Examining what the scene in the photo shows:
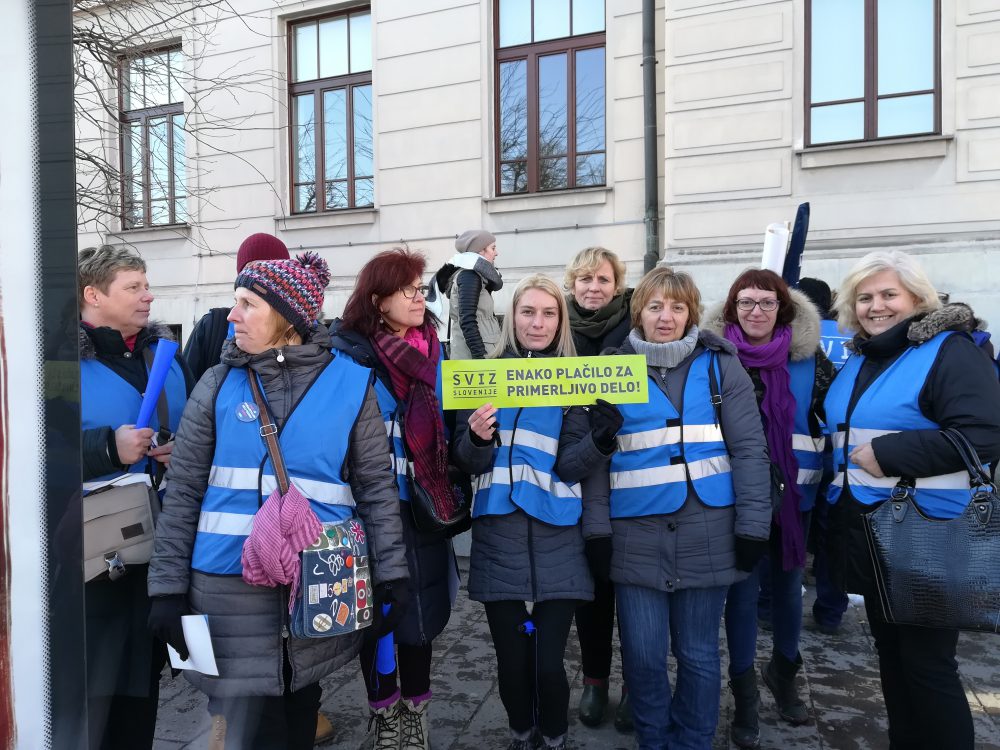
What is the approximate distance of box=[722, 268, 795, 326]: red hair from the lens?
3.06 metres

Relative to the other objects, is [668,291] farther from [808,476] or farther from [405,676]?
[405,676]

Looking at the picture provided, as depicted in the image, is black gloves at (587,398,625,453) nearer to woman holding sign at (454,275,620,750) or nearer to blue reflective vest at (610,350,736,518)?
woman holding sign at (454,275,620,750)

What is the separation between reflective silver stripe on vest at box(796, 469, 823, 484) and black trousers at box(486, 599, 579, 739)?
123 centimetres

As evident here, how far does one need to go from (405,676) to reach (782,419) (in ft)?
6.17

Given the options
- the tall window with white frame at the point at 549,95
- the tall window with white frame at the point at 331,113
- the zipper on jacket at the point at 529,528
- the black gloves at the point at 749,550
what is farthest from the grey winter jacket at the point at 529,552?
the tall window with white frame at the point at 331,113

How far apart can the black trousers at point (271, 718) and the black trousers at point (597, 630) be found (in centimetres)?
130

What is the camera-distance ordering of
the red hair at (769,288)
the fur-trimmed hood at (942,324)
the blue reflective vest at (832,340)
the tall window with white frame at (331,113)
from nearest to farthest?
the fur-trimmed hood at (942,324) → the red hair at (769,288) → the blue reflective vest at (832,340) → the tall window with white frame at (331,113)

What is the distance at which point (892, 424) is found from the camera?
2.36m

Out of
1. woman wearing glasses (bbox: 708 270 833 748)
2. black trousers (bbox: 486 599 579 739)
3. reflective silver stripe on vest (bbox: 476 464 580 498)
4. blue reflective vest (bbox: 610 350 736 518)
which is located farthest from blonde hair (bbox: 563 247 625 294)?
black trousers (bbox: 486 599 579 739)

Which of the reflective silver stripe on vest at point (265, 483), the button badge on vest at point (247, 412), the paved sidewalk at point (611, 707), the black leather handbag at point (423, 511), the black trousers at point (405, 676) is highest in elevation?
the button badge on vest at point (247, 412)

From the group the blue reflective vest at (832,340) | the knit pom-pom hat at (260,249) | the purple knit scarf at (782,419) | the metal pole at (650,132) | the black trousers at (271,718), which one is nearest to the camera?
the black trousers at (271,718)

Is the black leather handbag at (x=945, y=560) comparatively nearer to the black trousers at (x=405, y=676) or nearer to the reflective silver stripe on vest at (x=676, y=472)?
the reflective silver stripe on vest at (x=676, y=472)

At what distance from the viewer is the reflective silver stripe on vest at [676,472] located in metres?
2.54

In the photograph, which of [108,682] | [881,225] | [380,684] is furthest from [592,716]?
[881,225]
